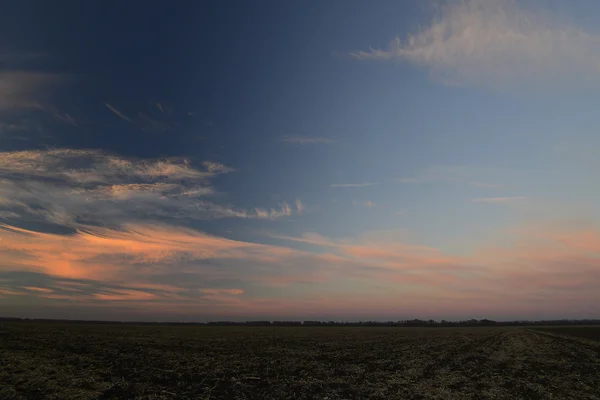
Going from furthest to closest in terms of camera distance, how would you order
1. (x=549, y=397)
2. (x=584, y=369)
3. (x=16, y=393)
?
(x=584, y=369), (x=549, y=397), (x=16, y=393)

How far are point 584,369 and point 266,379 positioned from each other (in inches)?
1212

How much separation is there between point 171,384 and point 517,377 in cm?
2810

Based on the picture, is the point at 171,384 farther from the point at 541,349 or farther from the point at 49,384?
the point at 541,349

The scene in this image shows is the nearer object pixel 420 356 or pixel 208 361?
pixel 208 361

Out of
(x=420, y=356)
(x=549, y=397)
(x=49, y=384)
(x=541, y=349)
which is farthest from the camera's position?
(x=541, y=349)

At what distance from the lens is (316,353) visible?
40.6m

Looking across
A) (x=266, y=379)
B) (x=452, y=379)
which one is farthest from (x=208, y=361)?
(x=452, y=379)

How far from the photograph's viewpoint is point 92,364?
2808cm

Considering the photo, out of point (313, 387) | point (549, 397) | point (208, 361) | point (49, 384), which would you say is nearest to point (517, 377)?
point (549, 397)

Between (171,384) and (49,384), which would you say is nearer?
(49,384)

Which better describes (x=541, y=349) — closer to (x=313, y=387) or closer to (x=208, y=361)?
(x=313, y=387)

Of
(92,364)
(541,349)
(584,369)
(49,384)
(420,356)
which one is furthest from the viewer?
(541,349)

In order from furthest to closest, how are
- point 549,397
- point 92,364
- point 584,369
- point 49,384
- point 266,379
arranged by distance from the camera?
point 584,369, point 92,364, point 266,379, point 549,397, point 49,384

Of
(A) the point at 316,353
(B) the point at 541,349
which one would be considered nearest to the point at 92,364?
(A) the point at 316,353
